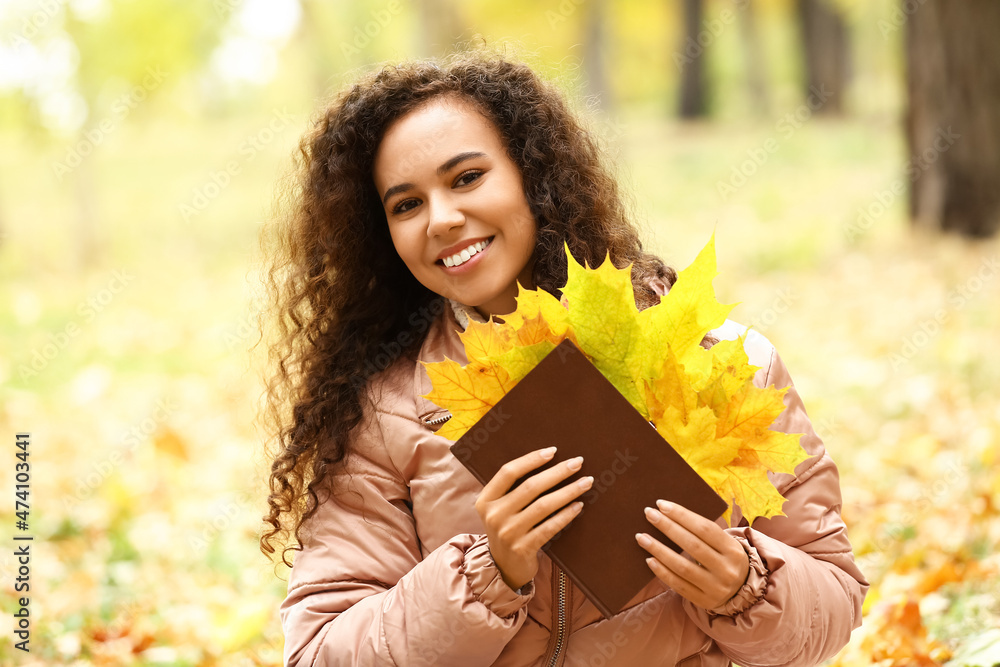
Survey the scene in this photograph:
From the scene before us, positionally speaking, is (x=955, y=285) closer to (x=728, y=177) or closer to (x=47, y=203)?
(x=728, y=177)

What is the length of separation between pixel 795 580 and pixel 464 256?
2.93 feet

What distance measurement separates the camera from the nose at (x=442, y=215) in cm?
176

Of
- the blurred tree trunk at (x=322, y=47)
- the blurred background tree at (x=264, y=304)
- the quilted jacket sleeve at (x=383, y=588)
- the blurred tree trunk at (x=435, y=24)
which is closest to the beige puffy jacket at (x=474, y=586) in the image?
the quilted jacket sleeve at (x=383, y=588)

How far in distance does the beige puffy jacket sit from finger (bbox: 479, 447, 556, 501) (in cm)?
17

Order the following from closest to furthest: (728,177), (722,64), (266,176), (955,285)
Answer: (955,285)
(728,177)
(266,176)
(722,64)

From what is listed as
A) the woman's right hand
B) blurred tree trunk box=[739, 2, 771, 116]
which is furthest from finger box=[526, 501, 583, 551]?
blurred tree trunk box=[739, 2, 771, 116]

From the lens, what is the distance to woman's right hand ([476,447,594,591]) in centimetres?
144

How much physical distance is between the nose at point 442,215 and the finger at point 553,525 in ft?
2.07

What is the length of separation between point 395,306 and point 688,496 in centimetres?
94

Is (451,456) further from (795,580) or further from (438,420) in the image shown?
(795,580)

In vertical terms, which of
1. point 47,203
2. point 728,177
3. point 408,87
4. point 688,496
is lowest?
point 688,496

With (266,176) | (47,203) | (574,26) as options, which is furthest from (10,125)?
(574,26)

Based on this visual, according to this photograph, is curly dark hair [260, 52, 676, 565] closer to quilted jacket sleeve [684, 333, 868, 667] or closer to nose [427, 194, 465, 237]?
nose [427, 194, 465, 237]

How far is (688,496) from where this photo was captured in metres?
1.45
